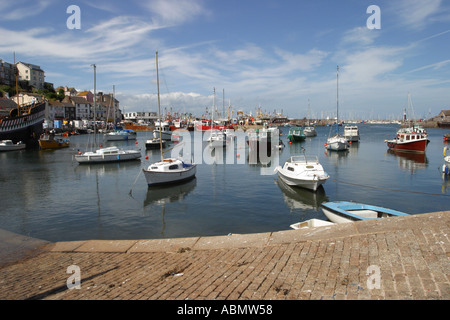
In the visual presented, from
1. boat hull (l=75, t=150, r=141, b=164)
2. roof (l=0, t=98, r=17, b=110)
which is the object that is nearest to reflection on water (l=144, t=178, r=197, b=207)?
boat hull (l=75, t=150, r=141, b=164)

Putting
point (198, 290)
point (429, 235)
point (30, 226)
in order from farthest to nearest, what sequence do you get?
point (30, 226), point (429, 235), point (198, 290)

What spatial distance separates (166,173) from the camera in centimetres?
2578

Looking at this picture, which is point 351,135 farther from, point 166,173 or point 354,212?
point 354,212

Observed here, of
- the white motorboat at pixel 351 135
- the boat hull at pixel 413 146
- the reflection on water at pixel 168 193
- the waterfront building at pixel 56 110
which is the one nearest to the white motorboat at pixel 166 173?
the reflection on water at pixel 168 193

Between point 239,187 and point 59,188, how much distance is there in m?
15.5

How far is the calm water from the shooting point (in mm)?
15875

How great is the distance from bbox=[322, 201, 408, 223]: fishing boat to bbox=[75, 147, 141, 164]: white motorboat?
34.5m

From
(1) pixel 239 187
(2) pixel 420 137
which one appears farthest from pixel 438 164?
(1) pixel 239 187

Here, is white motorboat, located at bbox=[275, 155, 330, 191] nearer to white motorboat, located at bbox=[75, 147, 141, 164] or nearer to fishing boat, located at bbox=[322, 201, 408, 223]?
fishing boat, located at bbox=[322, 201, 408, 223]

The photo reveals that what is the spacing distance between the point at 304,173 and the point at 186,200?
9176 mm

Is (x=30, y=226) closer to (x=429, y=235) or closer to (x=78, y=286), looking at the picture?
(x=78, y=286)

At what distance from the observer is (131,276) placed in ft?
23.2

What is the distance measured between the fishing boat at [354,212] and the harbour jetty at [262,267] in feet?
15.6

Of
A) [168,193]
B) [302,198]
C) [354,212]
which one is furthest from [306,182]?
[168,193]
